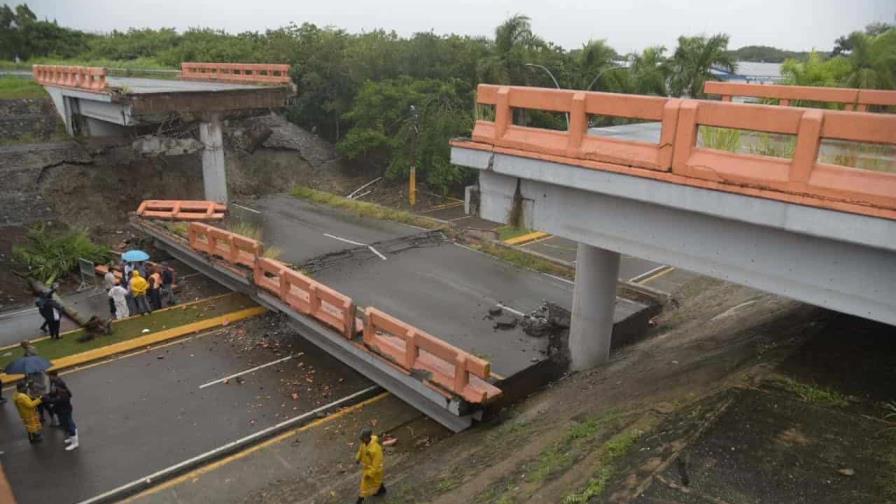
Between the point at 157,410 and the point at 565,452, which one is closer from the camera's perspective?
the point at 565,452

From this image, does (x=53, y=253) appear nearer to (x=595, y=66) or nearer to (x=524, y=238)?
(x=524, y=238)

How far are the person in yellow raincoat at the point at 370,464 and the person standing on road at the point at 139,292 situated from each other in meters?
9.73

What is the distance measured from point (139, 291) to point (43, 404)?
5.05 meters

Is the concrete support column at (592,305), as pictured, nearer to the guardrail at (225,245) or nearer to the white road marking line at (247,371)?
the white road marking line at (247,371)

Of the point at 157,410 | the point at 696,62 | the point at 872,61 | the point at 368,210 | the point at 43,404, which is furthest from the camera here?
the point at 696,62

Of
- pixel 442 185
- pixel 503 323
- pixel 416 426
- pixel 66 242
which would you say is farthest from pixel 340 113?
pixel 416 426

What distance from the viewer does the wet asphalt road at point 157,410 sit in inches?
379

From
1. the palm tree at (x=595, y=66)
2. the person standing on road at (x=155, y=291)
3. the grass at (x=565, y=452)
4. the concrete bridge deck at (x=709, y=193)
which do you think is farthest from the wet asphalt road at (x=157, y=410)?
the palm tree at (x=595, y=66)

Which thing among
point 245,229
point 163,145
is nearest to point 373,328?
point 245,229

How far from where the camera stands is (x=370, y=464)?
8.02 metres

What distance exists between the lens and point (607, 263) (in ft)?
33.6

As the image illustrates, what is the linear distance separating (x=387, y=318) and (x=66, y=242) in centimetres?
1387

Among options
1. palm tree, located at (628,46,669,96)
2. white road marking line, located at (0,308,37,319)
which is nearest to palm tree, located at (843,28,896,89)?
palm tree, located at (628,46,669,96)

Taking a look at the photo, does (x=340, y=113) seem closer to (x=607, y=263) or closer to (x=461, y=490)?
(x=607, y=263)
